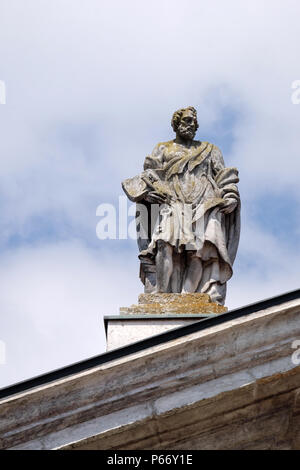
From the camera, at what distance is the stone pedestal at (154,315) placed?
1362 cm

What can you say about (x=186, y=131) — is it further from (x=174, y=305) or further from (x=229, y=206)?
(x=174, y=305)

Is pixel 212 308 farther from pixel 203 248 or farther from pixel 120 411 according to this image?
pixel 120 411

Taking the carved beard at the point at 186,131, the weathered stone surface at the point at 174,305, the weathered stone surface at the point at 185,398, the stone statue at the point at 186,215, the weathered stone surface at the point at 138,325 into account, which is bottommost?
the weathered stone surface at the point at 185,398

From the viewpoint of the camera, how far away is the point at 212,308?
46.1 ft

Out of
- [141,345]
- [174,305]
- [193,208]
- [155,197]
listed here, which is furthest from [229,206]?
[141,345]

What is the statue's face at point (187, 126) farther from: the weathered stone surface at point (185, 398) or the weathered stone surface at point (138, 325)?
the weathered stone surface at point (185, 398)

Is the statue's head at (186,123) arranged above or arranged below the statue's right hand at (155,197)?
above

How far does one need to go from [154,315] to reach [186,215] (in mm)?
1546

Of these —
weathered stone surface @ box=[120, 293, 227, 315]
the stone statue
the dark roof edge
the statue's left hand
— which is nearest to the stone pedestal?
weathered stone surface @ box=[120, 293, 227, 315]

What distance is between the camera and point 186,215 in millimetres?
14875

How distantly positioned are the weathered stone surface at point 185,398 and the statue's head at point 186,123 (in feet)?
15.3

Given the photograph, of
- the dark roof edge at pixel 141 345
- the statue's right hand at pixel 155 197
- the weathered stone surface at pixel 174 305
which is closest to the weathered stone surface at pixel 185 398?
the dark roof edge at pixel 141 345
